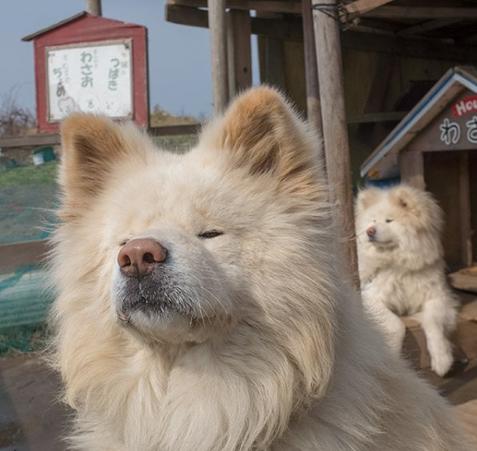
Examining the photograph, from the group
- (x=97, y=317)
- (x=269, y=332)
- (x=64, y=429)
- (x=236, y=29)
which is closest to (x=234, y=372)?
(x=269, y=332)

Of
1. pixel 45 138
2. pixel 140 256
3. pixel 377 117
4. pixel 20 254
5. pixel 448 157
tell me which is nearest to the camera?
pixel 140 256

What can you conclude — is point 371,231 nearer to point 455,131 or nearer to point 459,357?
point 455,131

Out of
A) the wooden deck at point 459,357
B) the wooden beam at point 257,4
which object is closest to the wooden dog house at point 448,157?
the wooden deck at point 459,357

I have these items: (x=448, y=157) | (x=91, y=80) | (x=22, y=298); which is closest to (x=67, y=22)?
(x=91, y=80)

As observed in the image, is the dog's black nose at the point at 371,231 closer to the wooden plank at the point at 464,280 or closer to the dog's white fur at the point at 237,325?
the wooden plank at the point at 464,280

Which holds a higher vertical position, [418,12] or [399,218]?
[418,12]

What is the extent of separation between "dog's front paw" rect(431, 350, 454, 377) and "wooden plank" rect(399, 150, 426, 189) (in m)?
1.75

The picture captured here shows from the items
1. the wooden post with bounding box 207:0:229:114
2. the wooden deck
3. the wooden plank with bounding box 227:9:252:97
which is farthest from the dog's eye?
the wooden plank with bounding box 227:9:252:97

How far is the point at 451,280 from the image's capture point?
7.14m

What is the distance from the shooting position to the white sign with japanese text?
4.80m

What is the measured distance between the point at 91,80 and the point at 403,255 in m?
3.21

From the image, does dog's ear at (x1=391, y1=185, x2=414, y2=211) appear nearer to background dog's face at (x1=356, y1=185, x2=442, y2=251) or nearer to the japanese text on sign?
background dog's face at (x1=356, y1=185, x2=442, y2=251)

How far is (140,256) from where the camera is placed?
1.92 meters

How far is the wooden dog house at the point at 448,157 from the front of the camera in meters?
5.95
